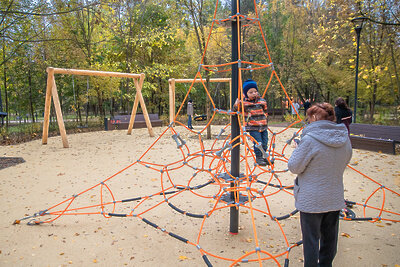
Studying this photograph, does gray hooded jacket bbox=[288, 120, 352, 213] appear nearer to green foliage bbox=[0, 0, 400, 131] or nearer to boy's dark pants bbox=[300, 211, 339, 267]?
boy's dark pants bbox=[300, 211, 339, 267]

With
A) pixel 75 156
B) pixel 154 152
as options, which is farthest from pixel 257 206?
pixel 75 156

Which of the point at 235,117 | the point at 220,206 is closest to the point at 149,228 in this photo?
the point at 220,206

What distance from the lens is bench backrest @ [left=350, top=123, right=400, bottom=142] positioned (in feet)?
25.5

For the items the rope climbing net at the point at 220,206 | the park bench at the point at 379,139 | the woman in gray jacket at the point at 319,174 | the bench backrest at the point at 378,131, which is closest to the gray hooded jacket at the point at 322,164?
the woman in gray jacket at the point at 319,174

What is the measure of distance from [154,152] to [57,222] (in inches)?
166

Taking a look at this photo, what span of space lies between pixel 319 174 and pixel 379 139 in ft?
22.7

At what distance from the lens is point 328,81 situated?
18.6 meters

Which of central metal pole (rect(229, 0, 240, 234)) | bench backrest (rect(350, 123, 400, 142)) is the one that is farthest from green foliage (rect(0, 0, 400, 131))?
central metal pole (rect(229, 0, 240, 234))

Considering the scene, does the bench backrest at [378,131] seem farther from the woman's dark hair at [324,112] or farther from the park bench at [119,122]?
the park bench at [119,122]

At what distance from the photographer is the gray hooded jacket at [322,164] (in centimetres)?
196

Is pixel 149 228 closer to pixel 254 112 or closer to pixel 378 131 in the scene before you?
pixel 254 112

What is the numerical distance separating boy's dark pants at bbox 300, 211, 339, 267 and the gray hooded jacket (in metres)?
0.10

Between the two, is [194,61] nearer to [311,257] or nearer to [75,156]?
[75,156]

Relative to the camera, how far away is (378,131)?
832cm
